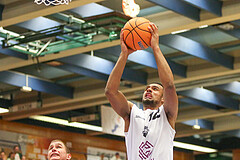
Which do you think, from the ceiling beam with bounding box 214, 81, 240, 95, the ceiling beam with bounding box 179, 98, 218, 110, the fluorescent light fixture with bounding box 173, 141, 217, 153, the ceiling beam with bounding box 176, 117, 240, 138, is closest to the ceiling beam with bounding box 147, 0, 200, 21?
the ceiling beam with bounding box 214, 81, 240, 95

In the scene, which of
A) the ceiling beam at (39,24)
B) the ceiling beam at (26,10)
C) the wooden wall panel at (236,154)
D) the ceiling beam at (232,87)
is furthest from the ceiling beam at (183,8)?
the wooden wall panel at (236,154)

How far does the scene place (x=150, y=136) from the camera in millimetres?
5531

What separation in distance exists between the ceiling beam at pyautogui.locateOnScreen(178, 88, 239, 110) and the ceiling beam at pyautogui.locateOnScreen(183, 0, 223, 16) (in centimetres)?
568

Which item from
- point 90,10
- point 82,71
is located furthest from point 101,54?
point 90,10

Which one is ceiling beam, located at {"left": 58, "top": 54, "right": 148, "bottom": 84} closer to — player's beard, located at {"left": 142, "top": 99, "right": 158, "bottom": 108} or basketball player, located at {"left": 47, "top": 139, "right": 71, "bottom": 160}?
basketball player, located at {"left": 47, "top": 139, "right": 71, "bottom": 160}

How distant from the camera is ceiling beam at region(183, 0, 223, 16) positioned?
10.8 metres

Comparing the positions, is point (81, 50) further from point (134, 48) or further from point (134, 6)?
point (134, 48)

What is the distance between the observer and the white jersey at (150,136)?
18.0 ft

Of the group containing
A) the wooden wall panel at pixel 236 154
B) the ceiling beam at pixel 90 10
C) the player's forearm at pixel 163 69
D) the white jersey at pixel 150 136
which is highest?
the ceiling beam at pixel 90 10

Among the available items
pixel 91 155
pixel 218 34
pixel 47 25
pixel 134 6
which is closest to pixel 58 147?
pixel 134 6

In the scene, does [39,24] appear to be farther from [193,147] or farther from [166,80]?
[193,147]

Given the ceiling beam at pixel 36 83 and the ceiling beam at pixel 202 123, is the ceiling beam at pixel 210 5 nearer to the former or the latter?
the ceiling beam at pixel 36 83

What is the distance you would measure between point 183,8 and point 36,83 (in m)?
6.45

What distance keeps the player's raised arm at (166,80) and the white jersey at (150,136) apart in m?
0.08
